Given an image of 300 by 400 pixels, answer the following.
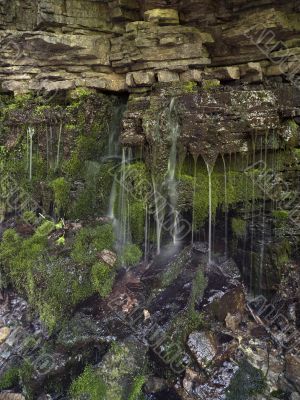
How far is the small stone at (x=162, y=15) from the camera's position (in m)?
8.55

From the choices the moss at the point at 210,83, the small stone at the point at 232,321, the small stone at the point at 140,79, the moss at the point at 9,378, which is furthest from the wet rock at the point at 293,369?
the small stone at the point at 140,79

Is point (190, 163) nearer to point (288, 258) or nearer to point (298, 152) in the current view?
point (298, 152)

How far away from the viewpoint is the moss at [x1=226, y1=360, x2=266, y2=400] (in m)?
5.47

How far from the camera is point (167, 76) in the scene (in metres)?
8.76

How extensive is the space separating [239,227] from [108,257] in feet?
8.71

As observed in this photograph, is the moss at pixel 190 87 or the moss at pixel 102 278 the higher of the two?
the moss at pixel 190 87

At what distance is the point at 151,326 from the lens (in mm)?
6258

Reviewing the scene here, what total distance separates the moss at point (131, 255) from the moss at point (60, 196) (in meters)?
1.80

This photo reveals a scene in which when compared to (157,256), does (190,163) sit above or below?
above

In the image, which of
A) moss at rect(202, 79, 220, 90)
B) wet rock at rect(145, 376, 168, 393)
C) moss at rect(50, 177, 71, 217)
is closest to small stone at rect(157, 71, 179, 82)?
moss at rect(202, 79, 220, 90)

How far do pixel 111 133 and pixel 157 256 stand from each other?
135 inches

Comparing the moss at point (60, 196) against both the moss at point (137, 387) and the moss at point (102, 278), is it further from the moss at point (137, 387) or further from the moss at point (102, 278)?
the moss at point (137, 387)

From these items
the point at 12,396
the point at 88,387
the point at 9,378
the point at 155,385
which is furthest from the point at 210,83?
the point at 12,396

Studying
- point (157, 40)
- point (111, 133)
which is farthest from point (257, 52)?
point (111, 133)
